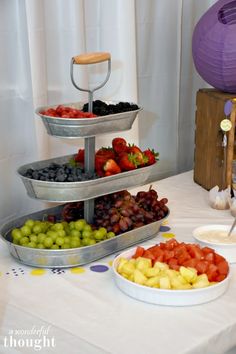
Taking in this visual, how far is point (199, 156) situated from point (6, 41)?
63cm

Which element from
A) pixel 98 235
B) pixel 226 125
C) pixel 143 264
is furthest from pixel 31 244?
pixel 226 125

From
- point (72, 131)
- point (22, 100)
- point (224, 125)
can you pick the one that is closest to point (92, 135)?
point (72, 131)

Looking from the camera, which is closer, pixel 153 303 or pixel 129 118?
pixel 153 303

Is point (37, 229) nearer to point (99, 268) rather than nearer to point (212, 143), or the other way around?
point (99, 268)

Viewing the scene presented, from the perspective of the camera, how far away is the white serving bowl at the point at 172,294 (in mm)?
1024

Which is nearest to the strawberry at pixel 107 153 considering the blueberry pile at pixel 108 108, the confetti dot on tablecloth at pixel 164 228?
the blueberry pile at pixel 108 108

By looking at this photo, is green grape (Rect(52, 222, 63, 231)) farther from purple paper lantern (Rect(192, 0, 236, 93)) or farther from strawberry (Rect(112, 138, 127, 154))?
purple paper lantern (Rect(192, 0, 236, 93))

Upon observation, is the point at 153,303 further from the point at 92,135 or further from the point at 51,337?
the point at 92,135

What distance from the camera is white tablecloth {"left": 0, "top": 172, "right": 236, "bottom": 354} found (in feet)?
3.04

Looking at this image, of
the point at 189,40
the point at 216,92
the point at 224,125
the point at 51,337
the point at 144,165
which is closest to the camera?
the point at 51,337

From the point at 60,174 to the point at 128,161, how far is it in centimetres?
17

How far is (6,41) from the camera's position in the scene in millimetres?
1426

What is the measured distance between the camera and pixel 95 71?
1642 mm

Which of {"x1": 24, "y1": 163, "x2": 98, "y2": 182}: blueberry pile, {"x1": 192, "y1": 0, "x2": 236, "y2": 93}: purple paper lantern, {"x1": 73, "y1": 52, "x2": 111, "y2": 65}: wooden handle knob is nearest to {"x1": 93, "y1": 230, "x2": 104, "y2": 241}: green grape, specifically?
{"x1": 24, "y1": 163, "x2": 98, "y2": 182}: blueberry pile
